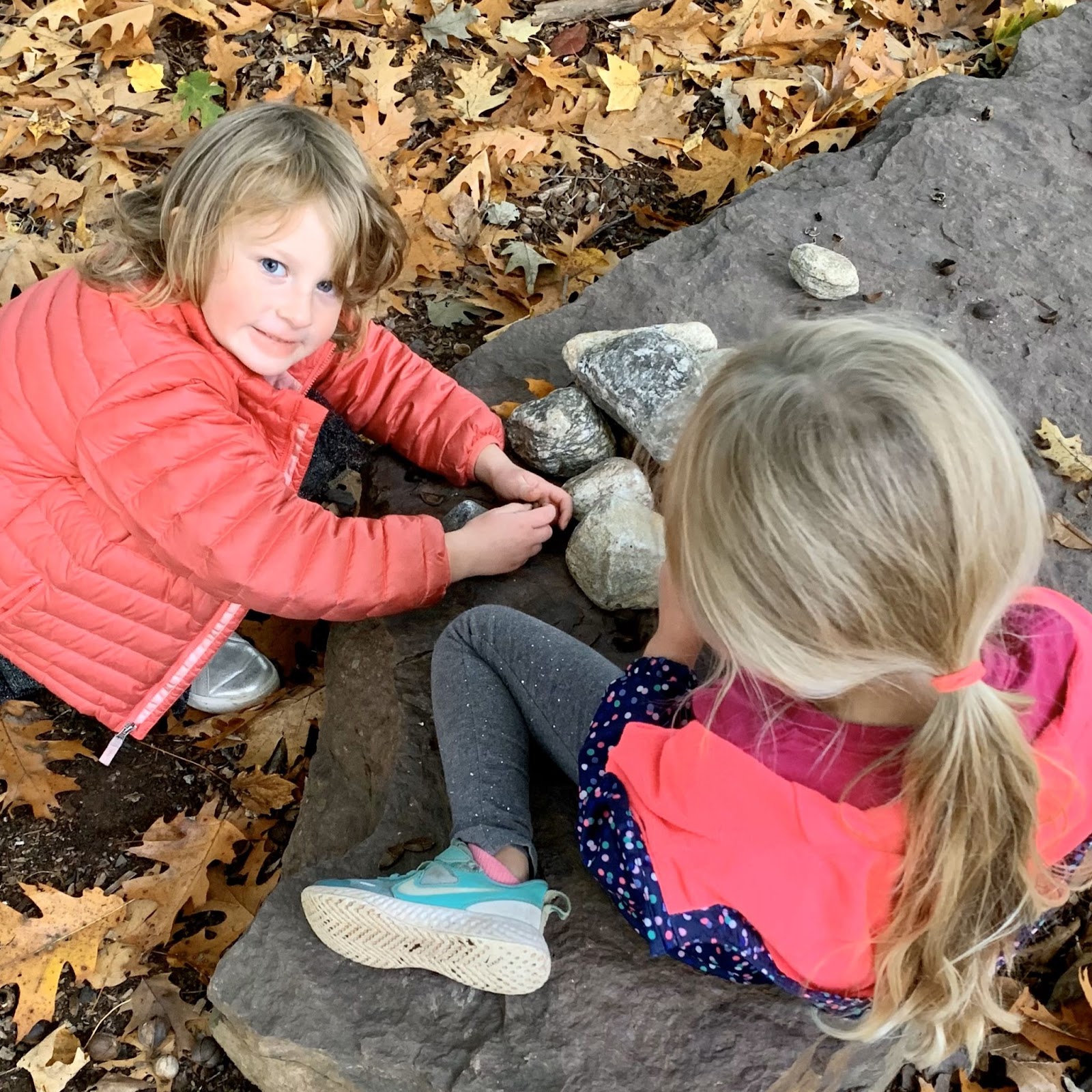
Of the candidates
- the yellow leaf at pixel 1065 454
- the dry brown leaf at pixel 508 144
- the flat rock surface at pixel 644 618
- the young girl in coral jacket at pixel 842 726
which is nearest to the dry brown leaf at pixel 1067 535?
the flat rock surface at pixel 644 618

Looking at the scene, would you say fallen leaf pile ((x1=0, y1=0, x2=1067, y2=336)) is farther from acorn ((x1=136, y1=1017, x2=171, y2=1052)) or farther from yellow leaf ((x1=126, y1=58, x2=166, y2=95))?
acorn ((x1=136, y1=1017, x2=171, y2=1052))

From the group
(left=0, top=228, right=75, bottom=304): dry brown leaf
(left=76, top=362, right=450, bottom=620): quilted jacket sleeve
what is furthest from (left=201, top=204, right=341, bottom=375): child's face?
(left=0, top=228, right=75, bottom=304): dry brown leaf

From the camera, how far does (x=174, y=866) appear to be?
261 centimetres

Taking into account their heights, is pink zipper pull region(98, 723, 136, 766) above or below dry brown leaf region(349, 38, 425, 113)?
below

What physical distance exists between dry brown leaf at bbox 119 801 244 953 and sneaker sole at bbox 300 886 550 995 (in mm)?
790

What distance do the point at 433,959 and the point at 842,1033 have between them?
2.41 feet

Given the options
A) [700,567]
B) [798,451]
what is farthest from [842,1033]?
[798,451]

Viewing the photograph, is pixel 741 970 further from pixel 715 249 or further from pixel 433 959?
pixel 715 249

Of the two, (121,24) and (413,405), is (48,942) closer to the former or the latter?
(413,405)

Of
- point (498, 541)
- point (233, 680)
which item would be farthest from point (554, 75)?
point (233, 680)

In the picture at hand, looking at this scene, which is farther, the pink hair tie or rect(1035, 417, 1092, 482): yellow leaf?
rect(1035, 417, 1092, 482): yellow leaf

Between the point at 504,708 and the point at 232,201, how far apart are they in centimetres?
125

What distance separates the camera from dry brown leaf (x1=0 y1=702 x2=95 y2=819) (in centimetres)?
272

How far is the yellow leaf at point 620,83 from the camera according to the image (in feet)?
14.2
